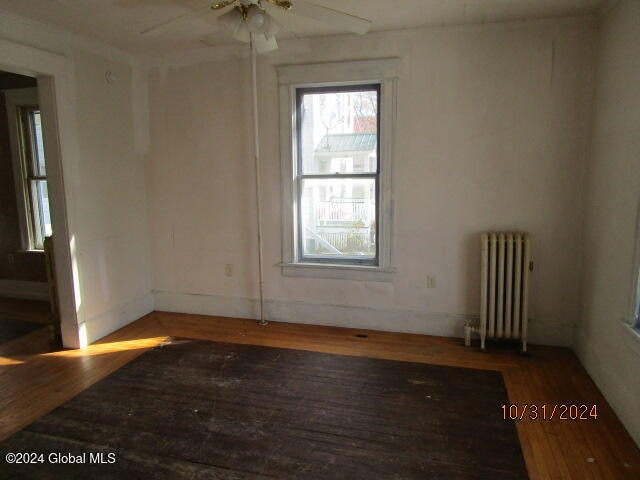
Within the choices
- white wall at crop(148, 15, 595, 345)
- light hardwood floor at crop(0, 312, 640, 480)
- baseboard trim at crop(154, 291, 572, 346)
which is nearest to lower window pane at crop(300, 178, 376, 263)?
white wall at crop(148, 15, 595, 345)

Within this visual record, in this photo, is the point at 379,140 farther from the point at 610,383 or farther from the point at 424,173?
the point at 610,383

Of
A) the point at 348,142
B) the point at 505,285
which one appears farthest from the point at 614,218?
the point at 348,142

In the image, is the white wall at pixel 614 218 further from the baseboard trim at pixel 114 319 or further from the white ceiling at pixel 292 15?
the baseboard trim at pixel 114 319

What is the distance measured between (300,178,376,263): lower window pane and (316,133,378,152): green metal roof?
0.27 m

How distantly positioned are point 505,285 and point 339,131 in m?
1.92

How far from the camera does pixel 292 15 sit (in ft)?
9.82

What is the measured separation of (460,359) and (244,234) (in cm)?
223

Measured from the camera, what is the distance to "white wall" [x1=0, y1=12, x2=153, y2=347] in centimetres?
322

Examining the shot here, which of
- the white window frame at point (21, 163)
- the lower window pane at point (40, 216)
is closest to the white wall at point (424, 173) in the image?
the lower window pane at point (40, 216)

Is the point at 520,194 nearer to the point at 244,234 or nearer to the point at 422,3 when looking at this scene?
the point at 422,3

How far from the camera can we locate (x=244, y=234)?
3.96m

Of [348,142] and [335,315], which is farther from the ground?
[348,142]

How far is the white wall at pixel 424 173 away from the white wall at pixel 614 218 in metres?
0.21

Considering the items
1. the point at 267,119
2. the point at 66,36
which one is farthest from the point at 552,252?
the point at 66,36
